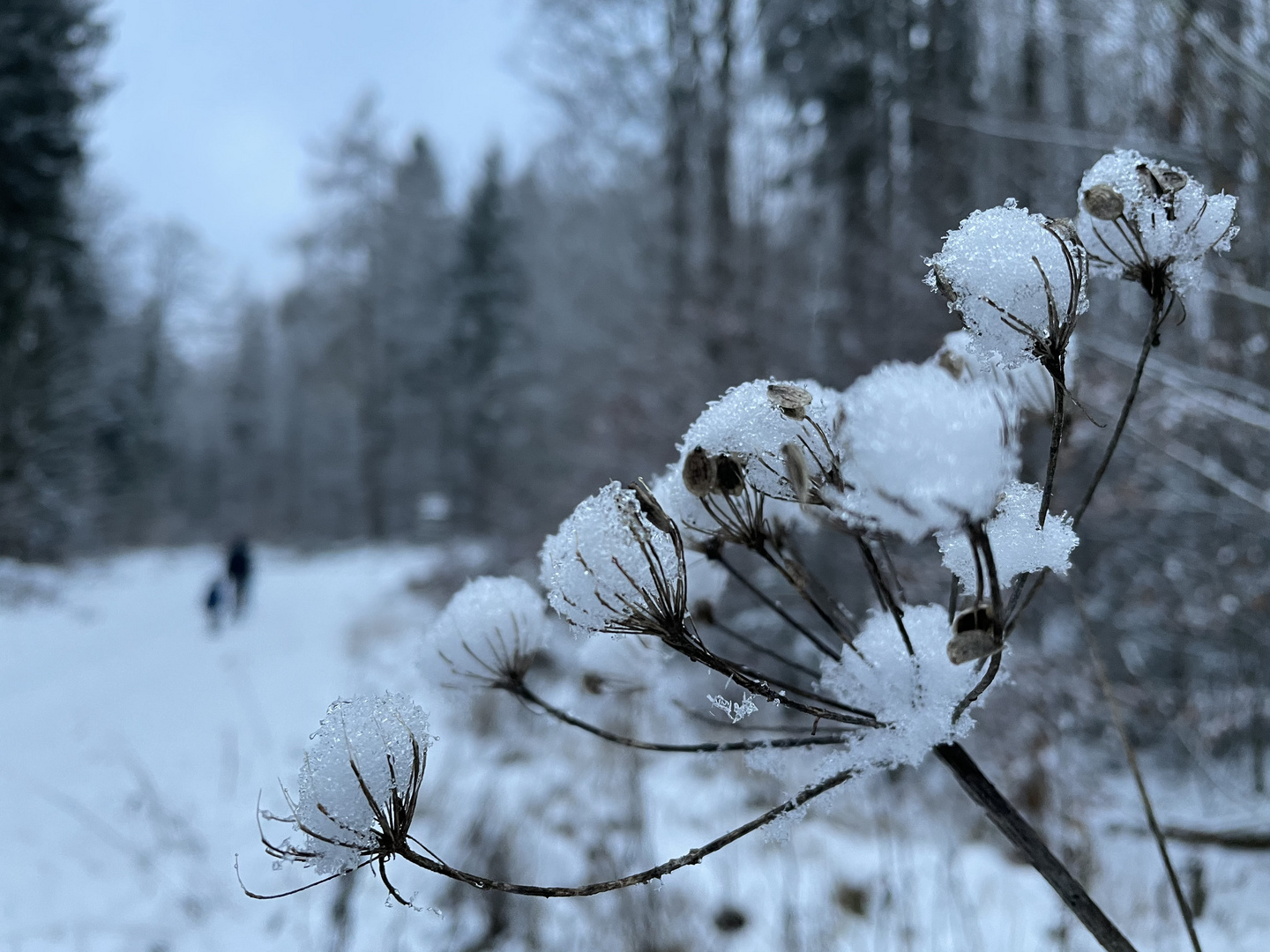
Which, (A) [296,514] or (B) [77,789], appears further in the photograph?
(A) [296,514]

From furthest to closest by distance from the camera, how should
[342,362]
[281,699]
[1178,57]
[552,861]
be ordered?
[342,362] < [281,699] < [552,861] < [1178,57]

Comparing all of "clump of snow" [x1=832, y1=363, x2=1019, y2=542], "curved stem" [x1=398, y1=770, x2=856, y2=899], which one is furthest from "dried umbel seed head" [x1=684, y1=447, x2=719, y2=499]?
"curved stem" [x1=398, y1=770, x2=856, y2=899]

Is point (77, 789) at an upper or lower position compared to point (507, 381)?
lower

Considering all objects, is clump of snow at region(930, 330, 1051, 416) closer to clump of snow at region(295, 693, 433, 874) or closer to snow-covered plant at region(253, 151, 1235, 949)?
snow-covered plant at region(253, 151, 1235, 949)

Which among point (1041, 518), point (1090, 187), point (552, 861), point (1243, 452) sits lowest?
point (552, 861)

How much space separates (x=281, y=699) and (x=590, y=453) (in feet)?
13.5

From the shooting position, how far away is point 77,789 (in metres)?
4.71

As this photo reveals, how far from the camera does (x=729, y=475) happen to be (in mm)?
610

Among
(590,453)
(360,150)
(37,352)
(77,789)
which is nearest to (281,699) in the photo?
(77,789)

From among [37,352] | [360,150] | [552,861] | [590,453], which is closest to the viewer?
[552,861]

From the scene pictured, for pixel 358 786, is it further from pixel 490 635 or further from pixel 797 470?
pixel 797 470

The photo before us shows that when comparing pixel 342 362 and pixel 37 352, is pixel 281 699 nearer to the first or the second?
pixel 37 352

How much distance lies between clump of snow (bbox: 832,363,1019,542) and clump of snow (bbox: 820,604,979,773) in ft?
0.77

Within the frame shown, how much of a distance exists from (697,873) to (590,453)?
5.45m
